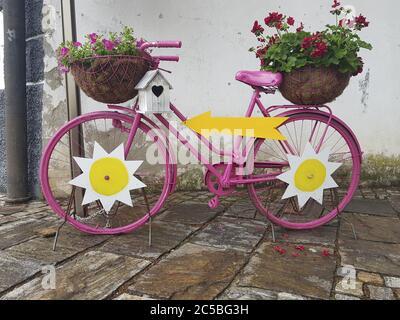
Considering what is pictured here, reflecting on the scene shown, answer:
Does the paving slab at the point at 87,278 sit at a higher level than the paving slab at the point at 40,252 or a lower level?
lower

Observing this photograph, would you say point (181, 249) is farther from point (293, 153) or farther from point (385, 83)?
point (385, 83)

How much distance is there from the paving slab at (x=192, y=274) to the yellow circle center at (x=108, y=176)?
25.1 inches

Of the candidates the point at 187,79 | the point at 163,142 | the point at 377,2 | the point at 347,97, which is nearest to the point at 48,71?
the point at 187,79

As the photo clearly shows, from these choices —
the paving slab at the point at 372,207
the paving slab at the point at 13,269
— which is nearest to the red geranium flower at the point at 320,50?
the paving slab at the point at 372,207

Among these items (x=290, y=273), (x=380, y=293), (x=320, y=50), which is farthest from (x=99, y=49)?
(x=380, y=293)

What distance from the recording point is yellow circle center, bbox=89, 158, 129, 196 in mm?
2656

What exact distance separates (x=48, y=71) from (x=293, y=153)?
275 cm

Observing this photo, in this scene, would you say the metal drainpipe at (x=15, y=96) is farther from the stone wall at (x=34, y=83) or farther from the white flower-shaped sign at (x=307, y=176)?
the white flower-shaped sign at (x=307, y=176)

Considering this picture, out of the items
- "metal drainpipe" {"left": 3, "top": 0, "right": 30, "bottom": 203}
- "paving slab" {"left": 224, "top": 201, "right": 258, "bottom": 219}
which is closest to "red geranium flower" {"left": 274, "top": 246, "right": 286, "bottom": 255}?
"paving slab" {"left": 224, "top": 201, "right": 258, "bottom": 219}

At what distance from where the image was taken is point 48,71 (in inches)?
157

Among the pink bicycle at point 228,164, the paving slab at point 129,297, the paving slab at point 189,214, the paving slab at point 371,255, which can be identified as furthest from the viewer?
the paving slab at point 189,214

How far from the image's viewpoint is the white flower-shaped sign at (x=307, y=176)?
9.03 feet

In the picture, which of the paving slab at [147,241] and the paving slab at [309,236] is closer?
the paving slab at [147,241]
